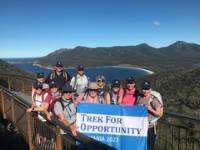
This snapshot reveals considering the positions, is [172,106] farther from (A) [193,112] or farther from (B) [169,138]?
(B) [169,138]

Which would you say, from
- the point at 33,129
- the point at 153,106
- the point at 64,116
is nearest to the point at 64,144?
the point at 64,116

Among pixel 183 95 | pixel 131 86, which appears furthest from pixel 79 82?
pixel 183 95

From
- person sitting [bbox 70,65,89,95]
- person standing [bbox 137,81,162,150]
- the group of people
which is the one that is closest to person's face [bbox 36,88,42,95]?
the group of people

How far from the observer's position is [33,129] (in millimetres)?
7023

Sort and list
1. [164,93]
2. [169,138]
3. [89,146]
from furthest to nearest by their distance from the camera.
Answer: [164,93] < [169,138] < [89,146]

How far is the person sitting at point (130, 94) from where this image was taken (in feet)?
21.2

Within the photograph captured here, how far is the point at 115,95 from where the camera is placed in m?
6.56

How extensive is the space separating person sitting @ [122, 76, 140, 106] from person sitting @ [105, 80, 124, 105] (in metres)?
0.10

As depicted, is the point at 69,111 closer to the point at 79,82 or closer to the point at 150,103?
the point at 150,103

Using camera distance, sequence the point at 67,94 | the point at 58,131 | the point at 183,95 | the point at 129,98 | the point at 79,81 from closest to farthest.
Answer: the point at 58,131
the point at 67,94
the point at 129,98
the point at 79,81
the point at 183,95

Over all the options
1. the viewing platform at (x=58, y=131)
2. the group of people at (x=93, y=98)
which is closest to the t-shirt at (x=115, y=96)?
the group of people at (x=93, y=98)

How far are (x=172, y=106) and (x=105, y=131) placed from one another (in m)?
7.41

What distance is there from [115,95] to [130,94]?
29 centimetres

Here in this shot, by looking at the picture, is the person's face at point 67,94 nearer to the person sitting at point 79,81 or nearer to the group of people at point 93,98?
the group of people at point 93,98
